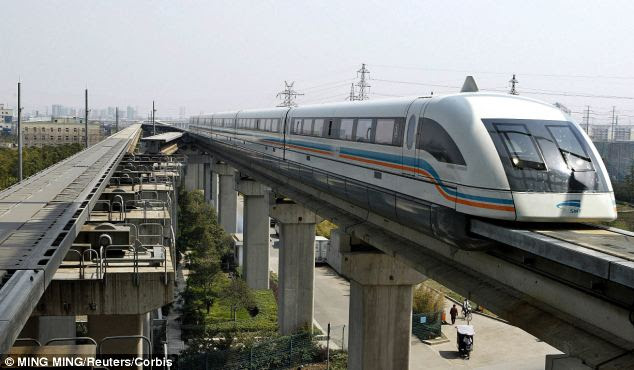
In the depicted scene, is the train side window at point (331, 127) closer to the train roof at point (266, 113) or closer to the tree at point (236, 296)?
the train roof at point (266, 113)

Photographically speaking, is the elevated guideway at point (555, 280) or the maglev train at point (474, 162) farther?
the maglev train at point (474, 162)

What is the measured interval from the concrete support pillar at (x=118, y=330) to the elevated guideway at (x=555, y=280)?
572 cm

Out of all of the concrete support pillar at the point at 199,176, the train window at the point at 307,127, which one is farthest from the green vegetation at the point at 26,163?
the train window at the point at 307,127

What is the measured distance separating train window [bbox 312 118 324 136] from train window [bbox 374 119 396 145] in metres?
5.19

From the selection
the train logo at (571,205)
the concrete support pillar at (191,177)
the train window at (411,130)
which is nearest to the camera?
the train logo at (571,205)

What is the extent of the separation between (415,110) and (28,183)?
13.0 m

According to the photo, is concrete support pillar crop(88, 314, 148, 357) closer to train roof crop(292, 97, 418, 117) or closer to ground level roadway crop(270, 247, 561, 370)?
train roof crop(292, 97, 418, 117)

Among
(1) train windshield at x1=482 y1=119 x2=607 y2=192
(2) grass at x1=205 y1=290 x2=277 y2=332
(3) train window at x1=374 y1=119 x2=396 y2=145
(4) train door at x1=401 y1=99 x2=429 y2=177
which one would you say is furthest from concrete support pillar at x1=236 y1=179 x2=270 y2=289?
(1) train windshield at x1=482 y1=119 x2=607 y2=192

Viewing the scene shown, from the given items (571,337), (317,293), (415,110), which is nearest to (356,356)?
(415,110)

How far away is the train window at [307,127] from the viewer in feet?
75.6

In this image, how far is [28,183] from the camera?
21062 mm

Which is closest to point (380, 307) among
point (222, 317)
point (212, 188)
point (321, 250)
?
point (222, 317)

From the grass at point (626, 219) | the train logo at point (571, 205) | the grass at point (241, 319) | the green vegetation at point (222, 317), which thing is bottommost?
the grass at point (241, 319)

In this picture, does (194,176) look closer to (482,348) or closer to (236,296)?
(236,296)
